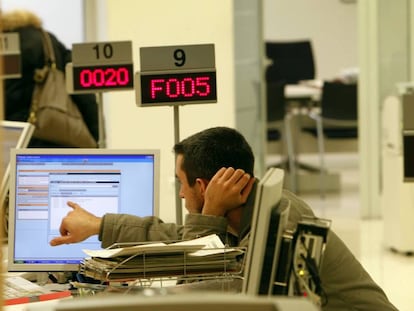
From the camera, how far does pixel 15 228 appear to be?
131 inches

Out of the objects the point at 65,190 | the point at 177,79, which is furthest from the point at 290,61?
the point at 65,190

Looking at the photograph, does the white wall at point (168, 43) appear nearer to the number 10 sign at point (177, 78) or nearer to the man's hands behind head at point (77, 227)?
the number 10 sign at point (177, 78)

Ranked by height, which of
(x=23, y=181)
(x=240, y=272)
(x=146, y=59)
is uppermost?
(x=146, y=59)

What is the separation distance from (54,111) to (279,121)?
3.93 meters

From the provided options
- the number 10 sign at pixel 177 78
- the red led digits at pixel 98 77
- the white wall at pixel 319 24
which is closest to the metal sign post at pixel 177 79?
the number 10 sign at pixel 177 78

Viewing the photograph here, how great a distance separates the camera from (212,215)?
3.05 m

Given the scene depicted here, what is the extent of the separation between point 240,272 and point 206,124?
408cm

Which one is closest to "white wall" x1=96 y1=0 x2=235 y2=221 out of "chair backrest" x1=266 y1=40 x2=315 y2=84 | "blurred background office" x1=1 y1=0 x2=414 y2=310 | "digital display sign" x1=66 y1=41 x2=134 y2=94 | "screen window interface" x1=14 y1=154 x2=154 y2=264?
"blurred background office" x1=1 y1=0 x2=414 y2=310

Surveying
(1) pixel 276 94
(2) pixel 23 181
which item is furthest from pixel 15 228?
(1) pixel 276 94

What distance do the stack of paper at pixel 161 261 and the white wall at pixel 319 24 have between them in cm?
1024

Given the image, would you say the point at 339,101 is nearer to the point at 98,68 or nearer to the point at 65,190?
the point at 98,68

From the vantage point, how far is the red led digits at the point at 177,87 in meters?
3.95

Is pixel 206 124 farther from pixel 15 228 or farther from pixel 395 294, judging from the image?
pixel 15 228

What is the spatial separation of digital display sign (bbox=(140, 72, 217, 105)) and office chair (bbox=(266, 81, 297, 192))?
5.34 meters
